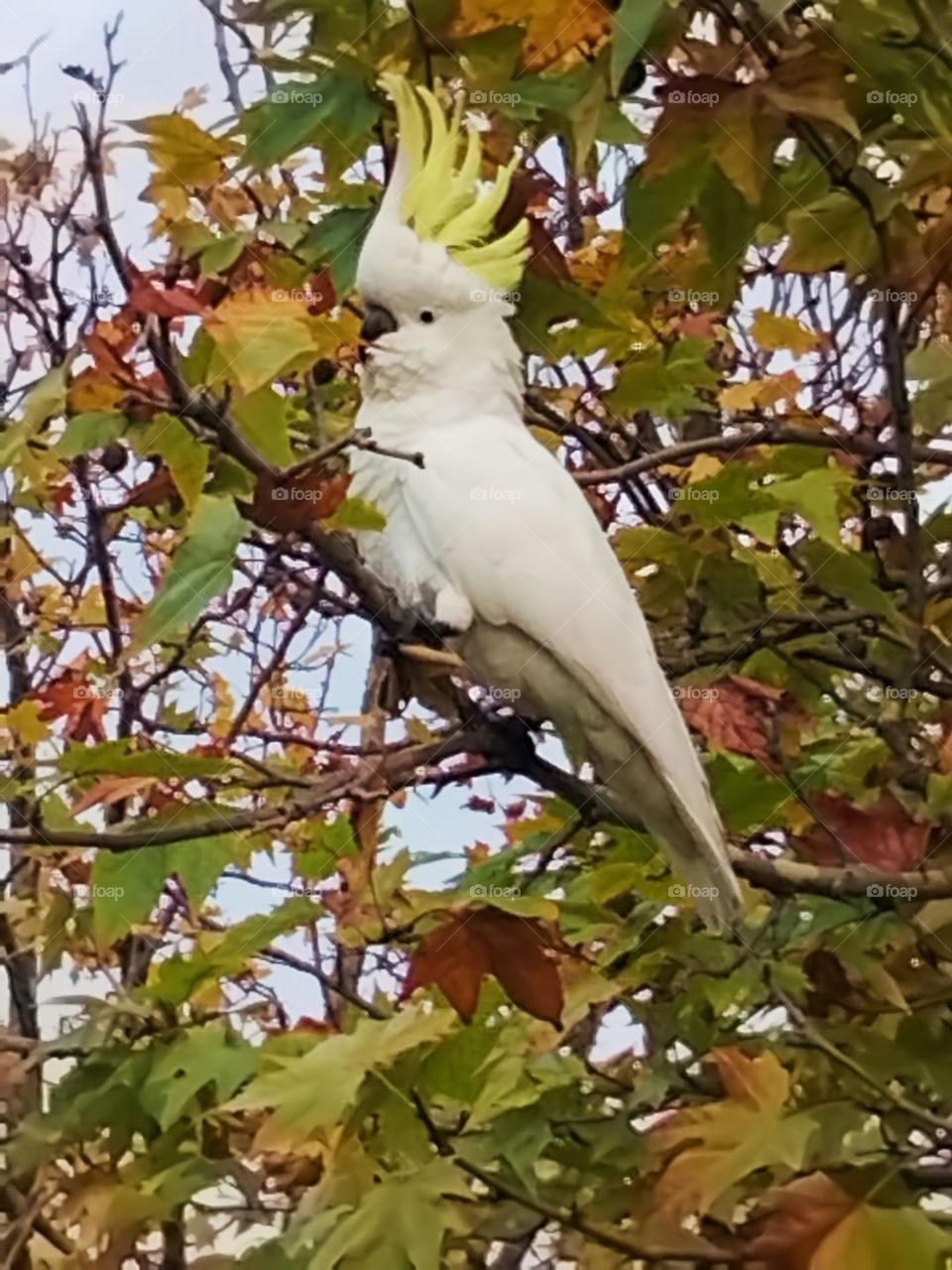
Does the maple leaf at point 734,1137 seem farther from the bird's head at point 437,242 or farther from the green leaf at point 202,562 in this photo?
the bird's head at point 437,242

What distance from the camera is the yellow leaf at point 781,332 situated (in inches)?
39.8

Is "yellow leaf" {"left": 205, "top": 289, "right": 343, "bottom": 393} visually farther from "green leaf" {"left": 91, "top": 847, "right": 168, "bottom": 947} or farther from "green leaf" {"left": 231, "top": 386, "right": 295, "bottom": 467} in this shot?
"green leaf" {"left": 91, "top": 847, "right": 168, "bottom": 947}

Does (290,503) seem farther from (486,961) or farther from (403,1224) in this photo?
(403,1224)

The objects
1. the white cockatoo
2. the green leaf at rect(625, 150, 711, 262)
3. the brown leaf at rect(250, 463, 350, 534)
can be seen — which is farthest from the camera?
the white cockatoo

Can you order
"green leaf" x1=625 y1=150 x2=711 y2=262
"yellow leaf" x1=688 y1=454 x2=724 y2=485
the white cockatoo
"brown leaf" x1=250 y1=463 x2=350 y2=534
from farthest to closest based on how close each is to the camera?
"yellow leaf" x1=688 y1=454 x2=724 y2=485 → the white cockatoo → "green leaf" x1=625 y1=150 x2=711 y2=262 → "brown leaf" x1=250 y1=463 x2=350 y2=534

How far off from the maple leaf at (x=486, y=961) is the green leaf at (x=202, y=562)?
0.23 metres

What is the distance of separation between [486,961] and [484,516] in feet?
1.00

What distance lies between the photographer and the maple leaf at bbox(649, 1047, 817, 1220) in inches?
28.4

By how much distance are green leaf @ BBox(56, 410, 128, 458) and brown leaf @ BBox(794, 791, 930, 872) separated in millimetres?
484

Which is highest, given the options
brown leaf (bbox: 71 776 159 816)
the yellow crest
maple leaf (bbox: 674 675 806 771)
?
the yellow crest

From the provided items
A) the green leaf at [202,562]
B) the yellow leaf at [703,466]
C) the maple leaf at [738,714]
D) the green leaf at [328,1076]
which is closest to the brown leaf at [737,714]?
the maple leaf at [738,714]

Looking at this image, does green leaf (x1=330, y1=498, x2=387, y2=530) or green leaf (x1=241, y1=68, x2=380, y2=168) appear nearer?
green leaf (x1=330, y1=498, x2=387, y2=530)

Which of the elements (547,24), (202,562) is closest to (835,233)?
(547,24)

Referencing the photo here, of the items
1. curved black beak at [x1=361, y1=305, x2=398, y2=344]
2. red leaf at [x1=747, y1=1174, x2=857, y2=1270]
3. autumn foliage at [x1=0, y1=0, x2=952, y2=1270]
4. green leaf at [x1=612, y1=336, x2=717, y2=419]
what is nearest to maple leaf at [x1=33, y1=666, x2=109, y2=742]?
autumn foliage at [x1=0, y1=0, x2=952, y2=1270]
